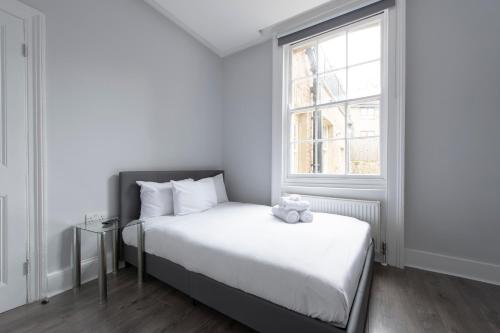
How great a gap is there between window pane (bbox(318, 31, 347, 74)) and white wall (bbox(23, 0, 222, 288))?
65.3 inches

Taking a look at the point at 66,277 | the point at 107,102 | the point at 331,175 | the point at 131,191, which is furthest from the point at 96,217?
the point at 331,175

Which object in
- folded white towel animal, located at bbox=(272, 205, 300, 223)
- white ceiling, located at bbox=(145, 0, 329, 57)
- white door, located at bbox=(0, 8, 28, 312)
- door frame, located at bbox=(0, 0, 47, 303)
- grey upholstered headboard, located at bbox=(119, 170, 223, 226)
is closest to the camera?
white door, located at bbox=(0, 8, 28, 312)

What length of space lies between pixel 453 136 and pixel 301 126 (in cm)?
149

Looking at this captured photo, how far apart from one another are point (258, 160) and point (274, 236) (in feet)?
5.23

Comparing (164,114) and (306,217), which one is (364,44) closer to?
(306,217)

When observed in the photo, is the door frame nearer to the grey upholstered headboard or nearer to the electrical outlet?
the electrical outlet

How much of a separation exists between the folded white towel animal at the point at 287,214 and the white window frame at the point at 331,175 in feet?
2.44

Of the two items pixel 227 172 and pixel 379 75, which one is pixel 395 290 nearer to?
pixel 379 75

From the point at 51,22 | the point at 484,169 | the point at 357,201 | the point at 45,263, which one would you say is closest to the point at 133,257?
the point at 45,263

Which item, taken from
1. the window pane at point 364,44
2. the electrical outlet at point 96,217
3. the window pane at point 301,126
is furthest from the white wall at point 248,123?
the electrical outlet at point 96,217

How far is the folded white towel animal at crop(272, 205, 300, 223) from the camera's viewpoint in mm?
1955

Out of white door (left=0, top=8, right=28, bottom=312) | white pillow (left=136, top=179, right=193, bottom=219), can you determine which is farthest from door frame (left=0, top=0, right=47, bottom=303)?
white pillow (left=136, top=179, right=193, bottom=219)

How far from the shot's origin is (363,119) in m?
2.41

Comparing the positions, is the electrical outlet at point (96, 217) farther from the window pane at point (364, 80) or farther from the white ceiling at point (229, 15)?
the window pane at point (364, 80)
